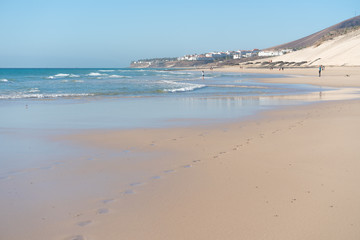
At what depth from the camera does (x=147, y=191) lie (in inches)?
179

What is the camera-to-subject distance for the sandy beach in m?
3.47

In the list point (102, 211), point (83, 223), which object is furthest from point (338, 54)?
point (83, 223)

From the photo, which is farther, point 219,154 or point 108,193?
point 219,154

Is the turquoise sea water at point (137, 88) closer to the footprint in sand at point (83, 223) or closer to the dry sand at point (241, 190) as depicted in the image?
the dry sand at point (241, 190)

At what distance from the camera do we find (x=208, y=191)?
4520mm

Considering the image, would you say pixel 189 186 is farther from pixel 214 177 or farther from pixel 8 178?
pixel 8 178

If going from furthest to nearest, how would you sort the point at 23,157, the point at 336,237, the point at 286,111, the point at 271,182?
1. the point at 286,111
2. the point at 23,157
3. the point at 271,182
4. the point at 336,237

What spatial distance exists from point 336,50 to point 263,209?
267ft

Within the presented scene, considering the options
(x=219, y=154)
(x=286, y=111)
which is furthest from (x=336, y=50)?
(x=219, y=154)

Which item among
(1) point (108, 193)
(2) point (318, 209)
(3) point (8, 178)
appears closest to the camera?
(2) point (318, 209)

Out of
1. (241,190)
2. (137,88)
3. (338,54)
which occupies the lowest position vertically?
(137,88)

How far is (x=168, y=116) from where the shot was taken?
11.7 m

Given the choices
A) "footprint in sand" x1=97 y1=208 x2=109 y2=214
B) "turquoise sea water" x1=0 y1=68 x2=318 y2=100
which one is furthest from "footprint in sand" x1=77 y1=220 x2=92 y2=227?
"turquoise sea water" x1=0 y1=68 x2=318 y2=100

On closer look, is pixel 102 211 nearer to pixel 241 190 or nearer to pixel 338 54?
pixel 241 190
